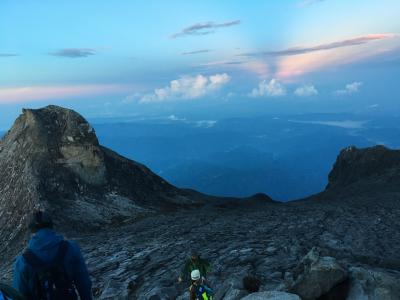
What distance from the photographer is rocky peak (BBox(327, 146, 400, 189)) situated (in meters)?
78.0

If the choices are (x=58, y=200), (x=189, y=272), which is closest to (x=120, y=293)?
(x=189, y=272)

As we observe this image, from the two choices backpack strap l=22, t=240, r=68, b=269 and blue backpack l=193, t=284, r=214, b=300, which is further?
blue backpack l=193, t=284, r=214, b=300

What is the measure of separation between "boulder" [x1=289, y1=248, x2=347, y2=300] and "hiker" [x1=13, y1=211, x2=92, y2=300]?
7.60 metres

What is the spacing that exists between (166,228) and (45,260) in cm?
2867

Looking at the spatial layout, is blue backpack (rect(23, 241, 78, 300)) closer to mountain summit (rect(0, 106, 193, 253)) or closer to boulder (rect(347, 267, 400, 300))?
boulder (rect(347, 267, 400, 300))

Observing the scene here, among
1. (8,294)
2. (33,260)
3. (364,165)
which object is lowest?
(364,165)

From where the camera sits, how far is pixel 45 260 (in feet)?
27.5

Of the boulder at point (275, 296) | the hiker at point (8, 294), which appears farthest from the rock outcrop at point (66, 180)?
the hiker at point (8, 294)

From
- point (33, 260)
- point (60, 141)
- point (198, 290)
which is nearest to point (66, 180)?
point (60, 141)

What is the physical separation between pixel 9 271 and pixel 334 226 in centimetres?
2162

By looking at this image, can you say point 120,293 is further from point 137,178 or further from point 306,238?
point 137,178

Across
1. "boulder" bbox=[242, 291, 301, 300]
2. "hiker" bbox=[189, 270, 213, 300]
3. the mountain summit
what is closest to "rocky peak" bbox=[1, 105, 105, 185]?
the mountain summit

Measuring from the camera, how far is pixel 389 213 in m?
36.2

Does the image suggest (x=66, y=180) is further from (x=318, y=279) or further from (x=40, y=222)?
(x=40, y=222)
